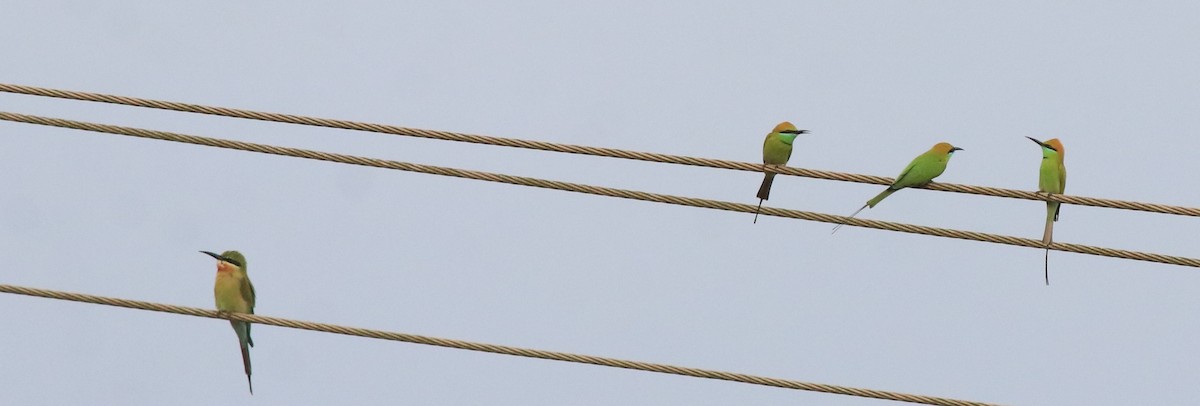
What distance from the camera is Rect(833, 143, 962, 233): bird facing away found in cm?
813

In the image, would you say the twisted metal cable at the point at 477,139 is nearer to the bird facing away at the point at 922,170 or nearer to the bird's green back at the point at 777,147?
A: the bird facing away at the point at 922,170

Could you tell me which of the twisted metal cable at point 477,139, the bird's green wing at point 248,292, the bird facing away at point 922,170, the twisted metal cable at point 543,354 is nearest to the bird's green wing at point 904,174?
the bird facing away at point 922,170

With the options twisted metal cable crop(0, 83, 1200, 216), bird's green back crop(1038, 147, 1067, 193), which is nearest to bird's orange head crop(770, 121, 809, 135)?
→ bird's green back crop(1038, 147, 1067, 193)

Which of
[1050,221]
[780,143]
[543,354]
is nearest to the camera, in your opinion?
[543,354]

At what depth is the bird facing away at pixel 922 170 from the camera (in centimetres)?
813

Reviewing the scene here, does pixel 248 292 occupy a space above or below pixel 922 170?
below

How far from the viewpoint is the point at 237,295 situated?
27.2 ft

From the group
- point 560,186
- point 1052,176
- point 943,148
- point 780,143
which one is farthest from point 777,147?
point 560,186

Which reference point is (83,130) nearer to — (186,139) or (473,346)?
(186,139)

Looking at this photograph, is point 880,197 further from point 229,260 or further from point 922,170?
point 229,260

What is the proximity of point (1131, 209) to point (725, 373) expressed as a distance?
1637 millimetres

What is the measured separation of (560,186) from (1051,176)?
8.61 feet

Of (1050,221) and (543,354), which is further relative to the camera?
(1050,221)

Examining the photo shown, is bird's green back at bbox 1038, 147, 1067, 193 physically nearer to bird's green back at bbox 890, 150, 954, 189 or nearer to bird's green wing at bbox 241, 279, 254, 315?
bird's green back at bbox 890, 150, 954, 189
